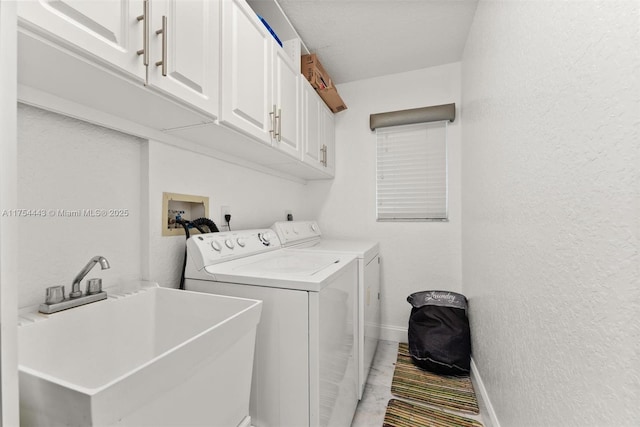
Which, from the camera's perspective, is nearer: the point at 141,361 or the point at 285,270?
the point at 141,361

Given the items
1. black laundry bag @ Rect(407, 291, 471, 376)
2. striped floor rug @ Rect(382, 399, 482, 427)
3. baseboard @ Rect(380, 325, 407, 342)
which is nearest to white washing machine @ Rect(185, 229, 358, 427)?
striped floor rug @ Rect(382, 399, 482, 427)

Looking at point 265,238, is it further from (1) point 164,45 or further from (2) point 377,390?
(2) point 377,390

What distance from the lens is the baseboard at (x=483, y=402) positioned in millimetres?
1482

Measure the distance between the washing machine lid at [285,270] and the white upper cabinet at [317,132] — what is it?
0.77 m

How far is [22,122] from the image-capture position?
33.2 inches

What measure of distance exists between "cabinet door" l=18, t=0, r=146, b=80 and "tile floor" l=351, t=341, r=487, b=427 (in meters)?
1.94

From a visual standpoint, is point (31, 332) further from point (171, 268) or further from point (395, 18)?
point (395, 18)

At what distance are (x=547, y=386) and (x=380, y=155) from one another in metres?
2.12

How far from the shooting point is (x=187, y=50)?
0.97 meters

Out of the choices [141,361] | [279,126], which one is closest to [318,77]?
[279,126]

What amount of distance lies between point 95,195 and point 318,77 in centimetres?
171

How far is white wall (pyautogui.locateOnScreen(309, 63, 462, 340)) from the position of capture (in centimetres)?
247

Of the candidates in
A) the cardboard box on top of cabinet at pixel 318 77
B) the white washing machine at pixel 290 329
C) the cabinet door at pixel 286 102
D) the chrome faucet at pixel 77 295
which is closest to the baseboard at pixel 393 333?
the white washing machine at pixel 290 329

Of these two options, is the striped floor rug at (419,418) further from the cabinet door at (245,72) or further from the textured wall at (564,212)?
the cabinet door at (245,72)
